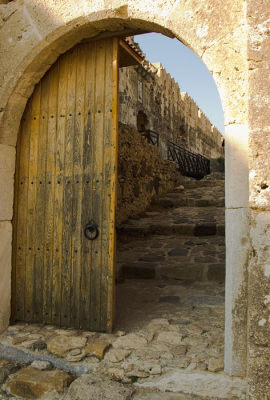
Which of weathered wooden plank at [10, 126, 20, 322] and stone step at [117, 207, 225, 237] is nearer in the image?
weathered wooden plank at [10, 126, 20, 322]

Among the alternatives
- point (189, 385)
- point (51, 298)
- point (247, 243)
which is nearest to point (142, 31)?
point (247, 243)

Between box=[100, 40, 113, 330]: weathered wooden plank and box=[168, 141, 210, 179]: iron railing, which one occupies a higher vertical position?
box=[168, 141, 210, 179]: iron railing

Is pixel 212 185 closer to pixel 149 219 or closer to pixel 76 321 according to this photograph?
pixel 149 219

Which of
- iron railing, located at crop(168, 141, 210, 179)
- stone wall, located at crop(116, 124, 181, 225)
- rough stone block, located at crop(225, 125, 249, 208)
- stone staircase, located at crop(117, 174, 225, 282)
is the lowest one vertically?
stone staircase, located at crop(117, 174, 225, 282)

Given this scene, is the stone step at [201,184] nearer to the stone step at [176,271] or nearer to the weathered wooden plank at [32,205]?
the stone step at [176,271]

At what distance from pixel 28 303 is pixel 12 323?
22 cm

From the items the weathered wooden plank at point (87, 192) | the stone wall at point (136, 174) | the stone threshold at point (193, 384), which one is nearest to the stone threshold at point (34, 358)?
the stone threshold at point (193, 384)

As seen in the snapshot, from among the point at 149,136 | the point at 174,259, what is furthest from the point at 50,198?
the point at 149,136

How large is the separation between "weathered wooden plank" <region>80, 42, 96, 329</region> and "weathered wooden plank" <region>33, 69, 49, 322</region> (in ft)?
1.30

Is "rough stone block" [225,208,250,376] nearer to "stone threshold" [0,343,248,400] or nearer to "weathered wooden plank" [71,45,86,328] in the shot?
"stone threshold" [0,343,248,400]

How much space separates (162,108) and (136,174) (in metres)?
7.69

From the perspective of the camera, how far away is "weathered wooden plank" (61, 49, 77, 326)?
2906mm

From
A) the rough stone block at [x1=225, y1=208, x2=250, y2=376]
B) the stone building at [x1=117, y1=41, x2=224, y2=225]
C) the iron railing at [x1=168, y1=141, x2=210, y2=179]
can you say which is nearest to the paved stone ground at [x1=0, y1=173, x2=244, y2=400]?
the rough stone block at [x1=225, y1=208, x2=250, y2=376]

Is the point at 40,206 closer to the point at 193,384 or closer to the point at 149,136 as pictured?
the point at 193,384
